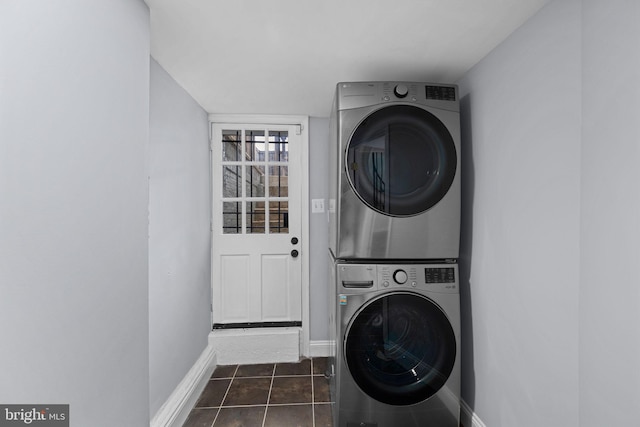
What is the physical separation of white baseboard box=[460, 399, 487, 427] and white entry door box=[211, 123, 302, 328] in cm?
144

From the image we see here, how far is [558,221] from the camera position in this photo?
1149mm

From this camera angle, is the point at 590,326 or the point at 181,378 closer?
the point at 590,326

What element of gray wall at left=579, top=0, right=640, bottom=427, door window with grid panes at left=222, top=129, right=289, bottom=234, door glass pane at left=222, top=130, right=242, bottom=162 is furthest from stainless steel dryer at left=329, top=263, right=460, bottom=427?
door glass pane at left=222, top=130, right=242, bottom=162

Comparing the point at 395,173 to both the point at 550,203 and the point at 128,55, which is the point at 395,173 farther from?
the point at 128,55

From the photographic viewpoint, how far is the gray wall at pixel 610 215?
0.88 metres

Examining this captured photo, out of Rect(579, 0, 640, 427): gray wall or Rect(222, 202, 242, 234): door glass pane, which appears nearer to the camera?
Rect(579, 0, 640, 427): gray wall

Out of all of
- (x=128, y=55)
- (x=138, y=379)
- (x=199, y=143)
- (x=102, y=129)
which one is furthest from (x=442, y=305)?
(x=199, y=143)

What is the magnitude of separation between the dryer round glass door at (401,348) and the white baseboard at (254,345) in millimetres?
1104

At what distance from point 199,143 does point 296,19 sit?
1481 mm

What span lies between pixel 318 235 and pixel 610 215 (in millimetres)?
2034

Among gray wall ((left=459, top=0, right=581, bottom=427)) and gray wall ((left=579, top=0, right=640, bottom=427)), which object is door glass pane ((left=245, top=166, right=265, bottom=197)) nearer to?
gray wall ((left=459, top=0, right=581, bottom=427))

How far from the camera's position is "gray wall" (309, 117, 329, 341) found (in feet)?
8.94

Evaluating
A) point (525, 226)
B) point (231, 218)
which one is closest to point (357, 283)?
point (525, 226)

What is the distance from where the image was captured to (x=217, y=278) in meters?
2.69
